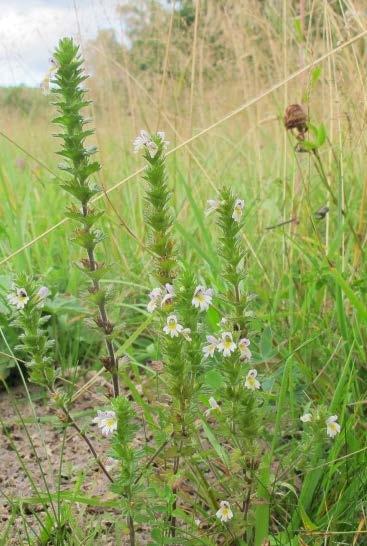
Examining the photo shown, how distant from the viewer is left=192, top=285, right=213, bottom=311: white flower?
38.5 inches

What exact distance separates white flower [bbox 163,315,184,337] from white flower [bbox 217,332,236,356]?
0.08 metres

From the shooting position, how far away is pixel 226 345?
3.30 feet

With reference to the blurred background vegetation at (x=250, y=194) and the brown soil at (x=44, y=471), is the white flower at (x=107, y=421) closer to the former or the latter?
the brown soil at (x=44, y=471)

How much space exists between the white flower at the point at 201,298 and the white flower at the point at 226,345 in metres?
0.06

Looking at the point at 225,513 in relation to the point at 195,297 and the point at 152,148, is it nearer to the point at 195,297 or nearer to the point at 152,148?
the point at 195,297

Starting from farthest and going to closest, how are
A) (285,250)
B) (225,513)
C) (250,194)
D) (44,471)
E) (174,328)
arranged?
1. (250,194)
2. (285,250)
3. (44,471)
4. (225,513)
5. (174,328)

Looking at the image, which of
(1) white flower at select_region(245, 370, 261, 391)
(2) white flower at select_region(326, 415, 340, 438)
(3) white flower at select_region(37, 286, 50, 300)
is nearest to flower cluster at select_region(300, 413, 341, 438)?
(2) white flower at select_region(326, 415, 340, 438)

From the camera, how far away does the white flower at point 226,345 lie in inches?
39.0

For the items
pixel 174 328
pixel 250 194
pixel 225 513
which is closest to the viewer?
pixel 174 328

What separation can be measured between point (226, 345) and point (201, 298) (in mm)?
87

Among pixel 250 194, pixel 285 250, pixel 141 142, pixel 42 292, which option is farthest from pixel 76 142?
pixel 250 194

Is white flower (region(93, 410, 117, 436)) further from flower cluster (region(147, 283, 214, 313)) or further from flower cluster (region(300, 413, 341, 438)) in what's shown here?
flower cluster (region(300, 413, 341, 438))

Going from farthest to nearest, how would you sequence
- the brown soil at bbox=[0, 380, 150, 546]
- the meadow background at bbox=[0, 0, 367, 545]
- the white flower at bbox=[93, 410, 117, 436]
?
the meadow background at bbox=[0, 0, 367, 545] → the brown soil at bbox=[0, 380, 150, 546] → the white flower at bbox=[93, 410, 117, 436]

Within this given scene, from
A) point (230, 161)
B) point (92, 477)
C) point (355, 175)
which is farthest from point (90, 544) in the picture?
point (230, 161)
